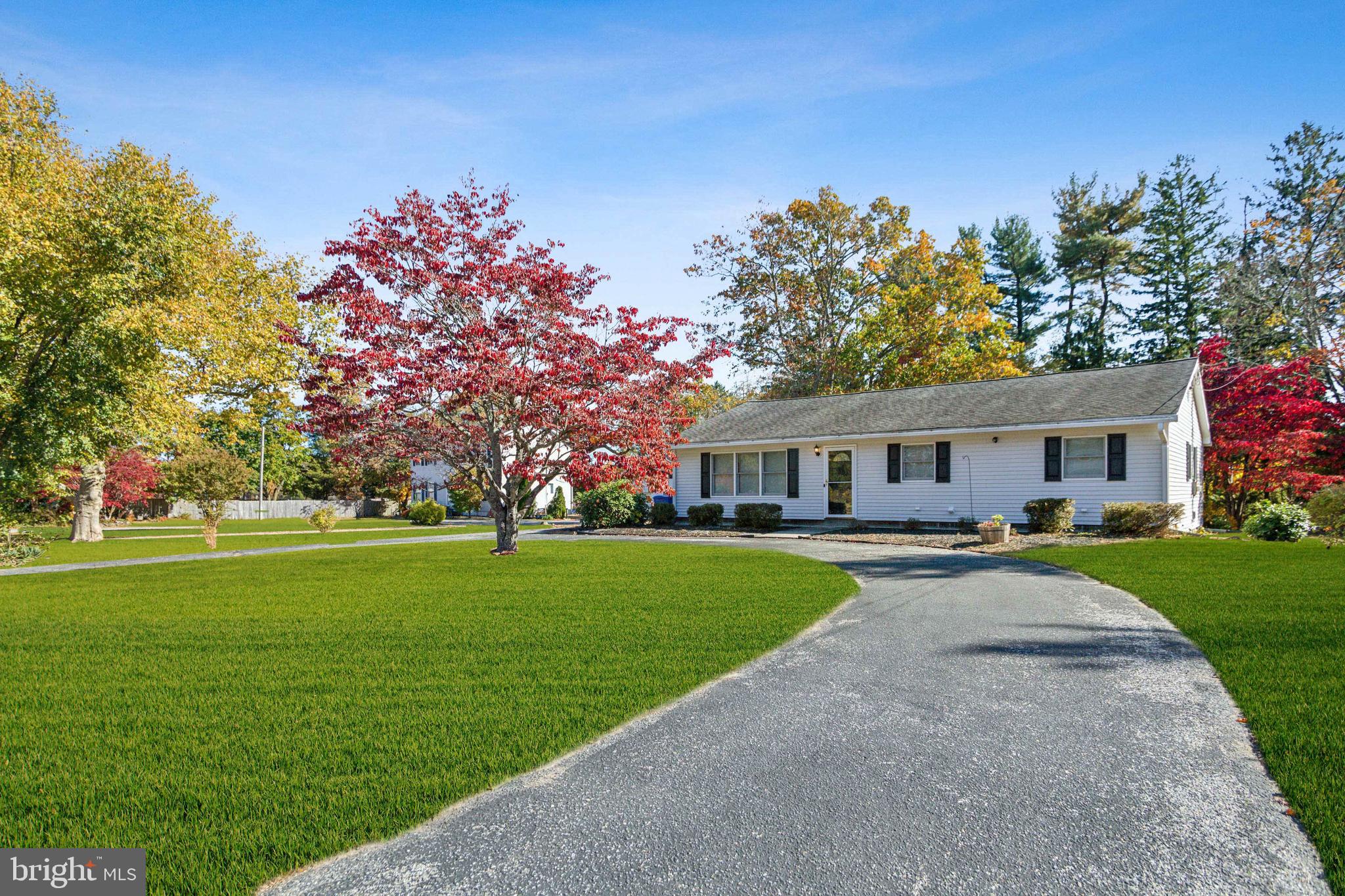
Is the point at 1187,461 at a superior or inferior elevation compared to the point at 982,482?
superior

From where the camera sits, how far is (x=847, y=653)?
563 centimetres

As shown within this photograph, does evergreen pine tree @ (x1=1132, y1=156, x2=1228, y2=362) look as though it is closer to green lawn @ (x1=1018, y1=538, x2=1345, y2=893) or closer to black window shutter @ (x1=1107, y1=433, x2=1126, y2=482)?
black window shutter @ (x1=1107, y1=433, x2=1126, y2=482)

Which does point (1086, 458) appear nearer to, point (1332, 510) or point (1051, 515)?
point (1051, 515)

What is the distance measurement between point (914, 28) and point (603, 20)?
4.82m

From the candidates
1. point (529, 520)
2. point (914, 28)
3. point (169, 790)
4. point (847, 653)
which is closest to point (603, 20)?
point (914, 28)

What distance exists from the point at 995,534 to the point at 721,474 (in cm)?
959

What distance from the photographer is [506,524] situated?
1354 cm

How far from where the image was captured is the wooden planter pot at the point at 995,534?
14508mm

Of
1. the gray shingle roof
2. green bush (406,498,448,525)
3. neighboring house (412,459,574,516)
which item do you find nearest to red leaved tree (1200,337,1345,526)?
the gray shingle roof

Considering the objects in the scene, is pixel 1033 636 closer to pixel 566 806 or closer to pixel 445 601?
pixel 566 806

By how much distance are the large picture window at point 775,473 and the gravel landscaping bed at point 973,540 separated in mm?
3702

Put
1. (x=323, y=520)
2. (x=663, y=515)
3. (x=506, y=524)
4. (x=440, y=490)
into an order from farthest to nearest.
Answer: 1. (x=440, y=490)
2. (x=663, y=515)
3. (x=323, y=520)
4. (x=506, y=524)

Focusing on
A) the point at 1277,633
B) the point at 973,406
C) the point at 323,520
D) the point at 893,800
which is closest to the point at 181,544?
the point at 323,520

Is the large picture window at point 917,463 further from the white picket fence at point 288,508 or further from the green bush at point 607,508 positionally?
the white picket fence at point 288,508
